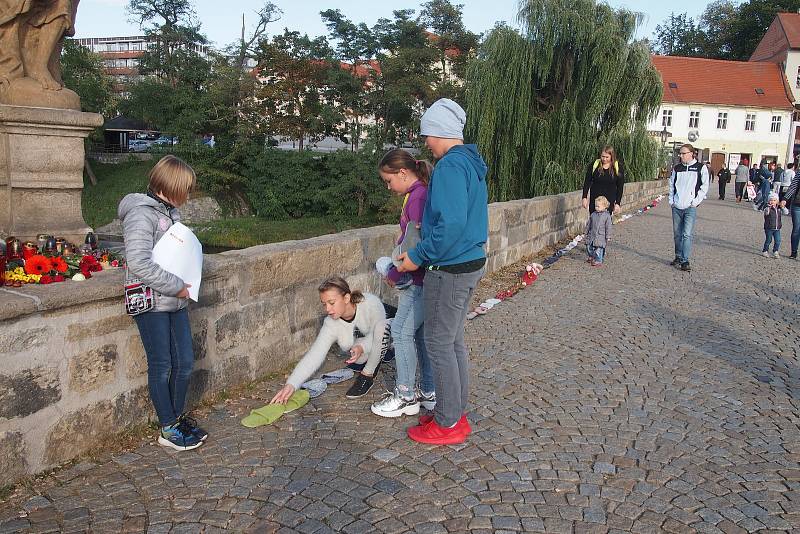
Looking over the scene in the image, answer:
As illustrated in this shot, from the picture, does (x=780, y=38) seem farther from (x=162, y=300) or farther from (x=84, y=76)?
(x=162, y=300)

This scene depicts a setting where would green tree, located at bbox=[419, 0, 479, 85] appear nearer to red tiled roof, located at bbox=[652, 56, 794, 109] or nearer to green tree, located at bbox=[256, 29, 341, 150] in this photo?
green tree, located at bbox=[256, 29, 341, 150]

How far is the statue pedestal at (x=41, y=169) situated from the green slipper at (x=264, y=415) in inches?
113

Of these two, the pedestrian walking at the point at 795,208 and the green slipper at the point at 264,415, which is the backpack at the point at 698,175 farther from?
the green slipper at the point at 264,415

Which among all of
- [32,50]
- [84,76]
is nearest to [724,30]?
[84,76]

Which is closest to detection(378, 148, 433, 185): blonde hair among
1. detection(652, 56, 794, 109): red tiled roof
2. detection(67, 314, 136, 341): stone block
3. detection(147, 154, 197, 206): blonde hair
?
detection(147, 154, 197, 206): blonde hair

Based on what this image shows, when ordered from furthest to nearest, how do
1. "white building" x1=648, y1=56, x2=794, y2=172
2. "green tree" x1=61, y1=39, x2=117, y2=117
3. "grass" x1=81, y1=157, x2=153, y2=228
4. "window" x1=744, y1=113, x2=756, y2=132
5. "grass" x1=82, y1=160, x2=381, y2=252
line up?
"window" x1=744, y1=113, x2=756, y2=132
"white building" x1=648, y1=56, x2=794, y2=172
"green tree" x1=61, y1=39, x2=117, y2=117
"grass" x1=81, y1=157, x2=153, y2=228
"grass" x1=82, y1=160, x2=381, y2=252

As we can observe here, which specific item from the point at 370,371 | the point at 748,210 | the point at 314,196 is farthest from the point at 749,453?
the point at 314,196

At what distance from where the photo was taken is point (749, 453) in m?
3.74

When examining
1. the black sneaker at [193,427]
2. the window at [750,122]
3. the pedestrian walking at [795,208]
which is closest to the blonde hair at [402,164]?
the black sneaker at [193,427]

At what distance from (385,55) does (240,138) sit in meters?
8.75

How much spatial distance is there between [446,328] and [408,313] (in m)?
0.50

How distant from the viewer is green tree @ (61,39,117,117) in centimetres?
3903

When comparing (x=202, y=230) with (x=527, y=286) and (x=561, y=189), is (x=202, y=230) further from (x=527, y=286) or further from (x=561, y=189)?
(x=527, y=286)

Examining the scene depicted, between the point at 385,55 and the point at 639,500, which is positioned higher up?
the point at 385,55
